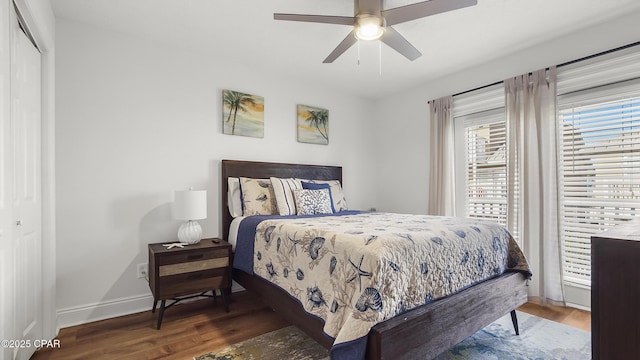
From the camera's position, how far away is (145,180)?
9.34 feet

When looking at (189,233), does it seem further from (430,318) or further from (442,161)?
(442,161)

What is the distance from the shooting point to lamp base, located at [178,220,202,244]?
2697 mm

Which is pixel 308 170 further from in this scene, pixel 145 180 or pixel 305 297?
pixel 305 297

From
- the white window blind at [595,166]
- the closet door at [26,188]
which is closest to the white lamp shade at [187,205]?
the closet door at [26,188]

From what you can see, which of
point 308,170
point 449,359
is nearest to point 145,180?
point 308,170

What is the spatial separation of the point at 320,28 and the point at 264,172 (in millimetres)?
1649

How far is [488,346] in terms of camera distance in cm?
209

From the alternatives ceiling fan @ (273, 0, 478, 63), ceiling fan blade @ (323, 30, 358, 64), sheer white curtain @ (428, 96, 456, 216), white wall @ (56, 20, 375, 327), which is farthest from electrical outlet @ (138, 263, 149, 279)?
sheer white curtain @ (428, 96, 456, 216)

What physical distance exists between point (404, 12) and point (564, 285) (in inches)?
113

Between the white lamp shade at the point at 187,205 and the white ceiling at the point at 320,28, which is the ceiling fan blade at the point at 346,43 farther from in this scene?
the white lamp shade at the point at 187,205

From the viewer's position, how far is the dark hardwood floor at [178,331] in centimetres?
204

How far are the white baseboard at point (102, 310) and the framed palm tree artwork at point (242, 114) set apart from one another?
1.87 metres

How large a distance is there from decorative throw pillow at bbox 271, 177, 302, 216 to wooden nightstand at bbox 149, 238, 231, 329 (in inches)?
26.9

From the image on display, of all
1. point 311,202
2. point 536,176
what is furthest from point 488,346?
point 311,202
